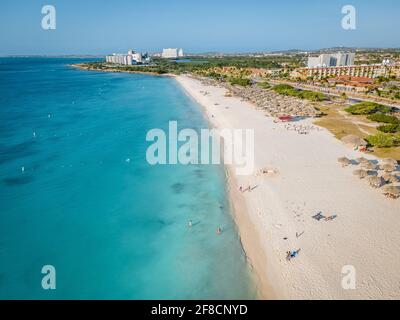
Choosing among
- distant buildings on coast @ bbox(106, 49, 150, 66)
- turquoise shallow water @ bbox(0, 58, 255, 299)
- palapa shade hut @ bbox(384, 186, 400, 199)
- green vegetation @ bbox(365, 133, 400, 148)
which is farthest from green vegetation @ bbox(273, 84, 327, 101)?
distant buildings on coast @ bbox(106, 49, 150, 66)

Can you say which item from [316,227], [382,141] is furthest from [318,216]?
[382,141]

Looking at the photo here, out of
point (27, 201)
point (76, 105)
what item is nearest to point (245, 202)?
point (27, 201)

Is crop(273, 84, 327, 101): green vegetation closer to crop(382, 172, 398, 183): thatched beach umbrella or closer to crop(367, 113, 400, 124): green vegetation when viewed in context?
crop(367, 113, 400, 124): green vegetation

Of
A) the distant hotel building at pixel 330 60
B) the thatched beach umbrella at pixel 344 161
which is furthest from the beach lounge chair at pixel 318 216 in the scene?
the distant hotel building at pixel 330 60

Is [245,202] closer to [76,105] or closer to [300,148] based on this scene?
[300,148]

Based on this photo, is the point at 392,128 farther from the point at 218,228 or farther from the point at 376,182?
the point at 218,228

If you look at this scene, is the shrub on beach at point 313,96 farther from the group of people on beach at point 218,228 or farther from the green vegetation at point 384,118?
the group of people on beach at point 218,228

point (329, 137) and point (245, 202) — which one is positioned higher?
point (329, 137)
